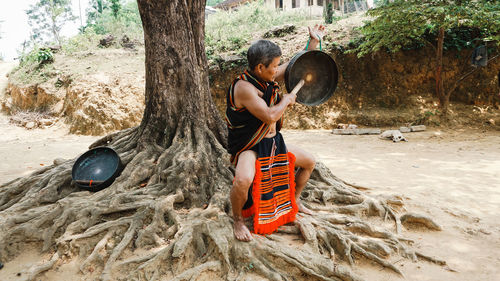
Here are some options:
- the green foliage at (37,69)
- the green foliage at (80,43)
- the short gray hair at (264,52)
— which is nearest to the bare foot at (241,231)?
the short gray hair at (264,52)

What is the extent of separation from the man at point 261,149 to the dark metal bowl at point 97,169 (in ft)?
5.52

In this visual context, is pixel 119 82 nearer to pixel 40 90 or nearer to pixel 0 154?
pixel 40 90

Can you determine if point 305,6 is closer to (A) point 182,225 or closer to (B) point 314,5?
(B) point 314,5

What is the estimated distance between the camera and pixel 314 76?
2766 mm

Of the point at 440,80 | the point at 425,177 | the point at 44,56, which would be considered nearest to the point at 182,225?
the point at 425,177

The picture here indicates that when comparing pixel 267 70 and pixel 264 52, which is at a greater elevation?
pixel 264 52

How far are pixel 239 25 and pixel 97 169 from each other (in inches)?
591

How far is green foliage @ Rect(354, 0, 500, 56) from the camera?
24.8 feet

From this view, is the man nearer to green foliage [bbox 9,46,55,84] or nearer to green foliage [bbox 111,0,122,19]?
green foliage [bbox 9,46,55,84]

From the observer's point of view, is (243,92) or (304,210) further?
(304,210)

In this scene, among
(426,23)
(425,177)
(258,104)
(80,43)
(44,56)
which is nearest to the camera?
(258,104)

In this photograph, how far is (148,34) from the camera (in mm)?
3824

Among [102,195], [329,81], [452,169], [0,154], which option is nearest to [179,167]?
[102,195]

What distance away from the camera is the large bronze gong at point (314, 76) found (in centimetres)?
264
